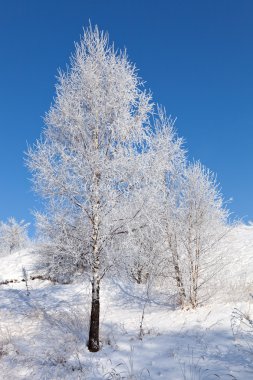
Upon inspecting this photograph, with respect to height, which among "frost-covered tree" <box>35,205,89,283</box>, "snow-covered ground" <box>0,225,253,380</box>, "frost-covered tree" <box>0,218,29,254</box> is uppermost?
"frost-covered tree" <box>0,218,29,254</box>

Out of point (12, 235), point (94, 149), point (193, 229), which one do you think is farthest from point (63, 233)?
point (12, 235)

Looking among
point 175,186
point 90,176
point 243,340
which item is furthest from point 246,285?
point 90,176

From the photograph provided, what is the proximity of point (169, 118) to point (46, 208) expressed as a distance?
787 centimetres

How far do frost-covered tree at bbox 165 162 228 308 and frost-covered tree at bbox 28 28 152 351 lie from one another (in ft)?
14.9

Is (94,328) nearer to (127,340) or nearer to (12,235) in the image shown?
(127,340)

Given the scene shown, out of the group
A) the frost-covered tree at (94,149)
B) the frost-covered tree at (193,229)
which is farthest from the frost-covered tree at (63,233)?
the frost-covered tree at (193,229)

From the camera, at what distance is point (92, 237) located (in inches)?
418

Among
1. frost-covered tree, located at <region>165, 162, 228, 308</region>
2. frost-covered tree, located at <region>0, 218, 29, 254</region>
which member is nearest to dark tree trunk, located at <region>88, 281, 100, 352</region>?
frost-covered tree, located at <region>165, 162, 228, 308</region>

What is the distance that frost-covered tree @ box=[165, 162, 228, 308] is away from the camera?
14.5 metres

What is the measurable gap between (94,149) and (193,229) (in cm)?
566

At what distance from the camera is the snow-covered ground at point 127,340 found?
339 inches

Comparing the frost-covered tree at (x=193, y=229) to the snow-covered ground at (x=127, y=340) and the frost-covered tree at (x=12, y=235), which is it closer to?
the snow-covered ground at (x=127, y=340)

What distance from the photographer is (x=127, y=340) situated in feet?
35.8

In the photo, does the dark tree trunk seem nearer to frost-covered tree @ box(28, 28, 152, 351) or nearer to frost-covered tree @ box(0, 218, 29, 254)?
frost-covered tree @ box(28, 28, 152, 351)
